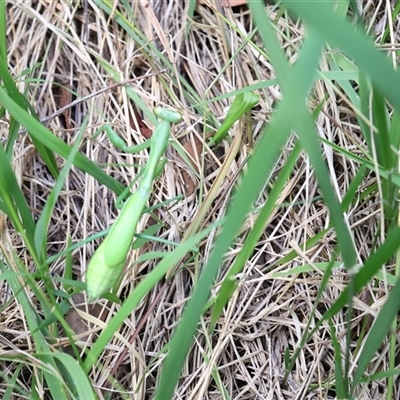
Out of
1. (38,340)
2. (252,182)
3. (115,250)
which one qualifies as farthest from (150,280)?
(38,340)

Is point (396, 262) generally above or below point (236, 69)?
below

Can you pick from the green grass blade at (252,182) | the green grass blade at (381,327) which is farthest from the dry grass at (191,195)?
the green grass blade at (252,182)

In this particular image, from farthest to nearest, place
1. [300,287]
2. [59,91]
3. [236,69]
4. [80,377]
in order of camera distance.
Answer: [59,91] → [236,69] → [300,287] → [80,377]

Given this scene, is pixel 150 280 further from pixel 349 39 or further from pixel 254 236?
pixel 349 39

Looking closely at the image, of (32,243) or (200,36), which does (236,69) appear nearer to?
(200,36)

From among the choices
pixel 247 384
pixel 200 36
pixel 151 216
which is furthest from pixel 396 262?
pixel 200 36

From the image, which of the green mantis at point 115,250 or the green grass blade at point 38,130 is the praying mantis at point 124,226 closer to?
the green mantis at point 115,250

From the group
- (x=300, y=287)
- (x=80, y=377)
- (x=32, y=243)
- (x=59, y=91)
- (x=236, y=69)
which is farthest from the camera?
(x=59, y=91)

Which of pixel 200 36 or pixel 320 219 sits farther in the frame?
pixel 200 36
